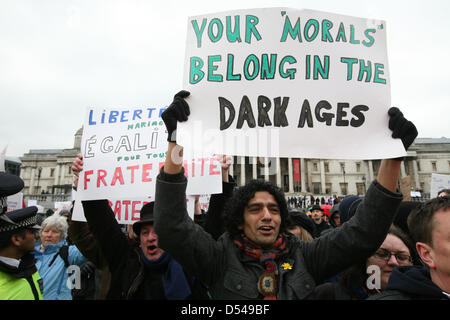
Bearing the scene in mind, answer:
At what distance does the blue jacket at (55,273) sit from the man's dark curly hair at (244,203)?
2.20 meters

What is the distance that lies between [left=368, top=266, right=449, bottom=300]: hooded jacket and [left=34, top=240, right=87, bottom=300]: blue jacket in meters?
3.02

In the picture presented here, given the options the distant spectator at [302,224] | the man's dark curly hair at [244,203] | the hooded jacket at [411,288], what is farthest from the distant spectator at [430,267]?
the distant spectator at [302,224]

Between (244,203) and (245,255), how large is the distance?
1.15ft

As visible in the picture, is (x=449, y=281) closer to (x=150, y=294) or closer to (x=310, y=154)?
(x=310, y=154)

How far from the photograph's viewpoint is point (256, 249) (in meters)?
1.63

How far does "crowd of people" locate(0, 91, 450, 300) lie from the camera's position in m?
1.47

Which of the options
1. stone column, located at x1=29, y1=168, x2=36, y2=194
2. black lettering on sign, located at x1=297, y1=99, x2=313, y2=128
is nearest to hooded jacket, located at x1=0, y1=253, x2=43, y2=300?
black lettering on sign, located at x1=297, y1=99, x2=313, y2=128

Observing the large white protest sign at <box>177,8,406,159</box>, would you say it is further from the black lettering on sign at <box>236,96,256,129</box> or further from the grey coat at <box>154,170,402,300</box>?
the grey coat at <box>154,170,402,300</box>

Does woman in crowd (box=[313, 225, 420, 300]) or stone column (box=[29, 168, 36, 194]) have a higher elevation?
stone column (box=[29, 168, 36, 194])

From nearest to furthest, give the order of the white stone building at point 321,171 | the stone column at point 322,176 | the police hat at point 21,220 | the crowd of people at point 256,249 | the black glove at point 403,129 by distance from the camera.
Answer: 1. the crowd of people at point 256,249
2. the black glove at point 403,129
3. the police hat at point 21,220
4. the white stone building at point 321,171
5. the stone column at point 322,176

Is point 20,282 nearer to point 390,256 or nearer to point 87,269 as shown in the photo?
point 87,269

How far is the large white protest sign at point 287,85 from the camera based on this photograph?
5.62 feet

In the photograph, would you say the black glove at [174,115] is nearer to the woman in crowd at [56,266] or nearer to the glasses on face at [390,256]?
the glasses on face at [390,256]

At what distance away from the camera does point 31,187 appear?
63250 mm
